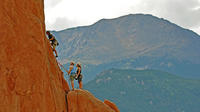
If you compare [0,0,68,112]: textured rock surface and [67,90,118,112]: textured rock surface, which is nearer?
[0,0,68,112]: textured rock surface

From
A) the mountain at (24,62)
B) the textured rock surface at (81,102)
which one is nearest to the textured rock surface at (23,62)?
the mountain at (24,62)

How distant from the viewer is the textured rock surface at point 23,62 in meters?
16.9

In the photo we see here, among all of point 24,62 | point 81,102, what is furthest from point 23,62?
point 81,102

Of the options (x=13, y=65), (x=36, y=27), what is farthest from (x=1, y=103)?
(x=36, y=27)

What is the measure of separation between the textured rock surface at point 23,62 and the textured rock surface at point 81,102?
2.36 meters

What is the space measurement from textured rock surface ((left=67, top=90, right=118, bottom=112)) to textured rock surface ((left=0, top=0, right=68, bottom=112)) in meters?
2.36

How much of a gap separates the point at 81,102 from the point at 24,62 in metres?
5.34

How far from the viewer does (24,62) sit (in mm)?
17609

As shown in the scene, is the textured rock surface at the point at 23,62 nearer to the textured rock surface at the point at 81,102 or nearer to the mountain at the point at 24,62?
the mountain at the point at 24,62

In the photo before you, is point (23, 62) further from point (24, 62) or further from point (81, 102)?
point (81, 102)

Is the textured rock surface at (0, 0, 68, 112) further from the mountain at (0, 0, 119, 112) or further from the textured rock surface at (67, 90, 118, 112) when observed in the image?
the textured rock surface at (67, 90, 118, 112)

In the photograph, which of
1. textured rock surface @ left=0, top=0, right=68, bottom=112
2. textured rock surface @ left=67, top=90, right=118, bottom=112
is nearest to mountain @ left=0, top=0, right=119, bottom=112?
textured rock surface @ left=0, top=0, right=68, bottom=112

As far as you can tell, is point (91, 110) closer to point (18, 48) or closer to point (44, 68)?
point (44, 68)

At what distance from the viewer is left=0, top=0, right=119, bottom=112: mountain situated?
16.9 meters
